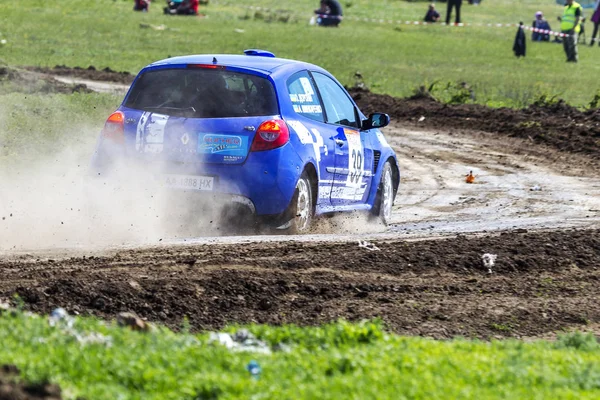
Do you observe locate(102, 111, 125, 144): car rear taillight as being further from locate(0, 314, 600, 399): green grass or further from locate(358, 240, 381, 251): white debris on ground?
locate(0, 314, 600, 399): green grass

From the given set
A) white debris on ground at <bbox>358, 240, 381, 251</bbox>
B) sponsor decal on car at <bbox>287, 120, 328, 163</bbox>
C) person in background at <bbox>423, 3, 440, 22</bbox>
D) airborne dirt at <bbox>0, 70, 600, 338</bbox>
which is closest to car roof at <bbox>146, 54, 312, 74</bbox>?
sponsor decal on car at <bbox>287, 120, 328, 163</bbox>

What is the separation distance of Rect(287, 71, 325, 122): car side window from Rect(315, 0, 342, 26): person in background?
1542 inches

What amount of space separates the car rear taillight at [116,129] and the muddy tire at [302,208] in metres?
1.64

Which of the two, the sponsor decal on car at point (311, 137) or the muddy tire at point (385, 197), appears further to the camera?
the muddy tire at point (385, 197)

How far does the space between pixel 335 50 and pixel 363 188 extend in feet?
89.8

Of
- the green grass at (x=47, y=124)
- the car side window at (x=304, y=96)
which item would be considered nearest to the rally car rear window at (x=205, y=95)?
the car side window at (x=304, y=96)

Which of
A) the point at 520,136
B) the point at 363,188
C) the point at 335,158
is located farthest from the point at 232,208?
the point at 520,136

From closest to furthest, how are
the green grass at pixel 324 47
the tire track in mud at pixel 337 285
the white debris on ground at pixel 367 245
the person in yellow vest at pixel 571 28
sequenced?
the tire track in mud at pixel 337 285 → the white debris on ground at pixel 367 245 → the green grass at pixel 324 47 → the person in yellow vest at pixel 571 28

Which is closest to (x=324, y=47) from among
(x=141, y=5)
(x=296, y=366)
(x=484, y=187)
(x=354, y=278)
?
(x=141, y=5)

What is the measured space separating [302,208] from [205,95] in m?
1.39

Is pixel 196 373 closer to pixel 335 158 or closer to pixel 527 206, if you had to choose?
pixel 335 158

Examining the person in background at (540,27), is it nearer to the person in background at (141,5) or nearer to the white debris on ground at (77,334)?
the person in background at (141,5)

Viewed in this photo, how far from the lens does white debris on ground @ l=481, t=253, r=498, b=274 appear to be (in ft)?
30.5

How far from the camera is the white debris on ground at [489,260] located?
9.28m
